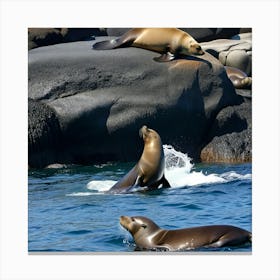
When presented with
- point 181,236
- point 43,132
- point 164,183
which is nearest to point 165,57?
point 43,132

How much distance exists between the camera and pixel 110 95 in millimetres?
13461

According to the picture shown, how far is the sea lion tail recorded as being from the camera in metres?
13.2

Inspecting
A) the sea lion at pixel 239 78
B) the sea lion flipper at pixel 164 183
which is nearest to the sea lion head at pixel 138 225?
the sea lion flipper at pixel 164 183

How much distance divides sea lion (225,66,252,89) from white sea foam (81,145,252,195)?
1920 millimetres

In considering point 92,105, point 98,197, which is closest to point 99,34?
point 92,105

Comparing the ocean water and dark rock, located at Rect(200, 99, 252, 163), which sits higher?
dark rock, located at Rect(200, 99, 252, 163)

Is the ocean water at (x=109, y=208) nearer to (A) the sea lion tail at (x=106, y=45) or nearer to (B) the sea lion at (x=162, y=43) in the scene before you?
(B) the sea lion at (x=162, y=43)

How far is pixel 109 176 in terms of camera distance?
12.1 meters

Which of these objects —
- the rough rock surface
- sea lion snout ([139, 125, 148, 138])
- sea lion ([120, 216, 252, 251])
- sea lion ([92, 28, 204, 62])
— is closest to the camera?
sea lion ([120, 216, 252, 251])

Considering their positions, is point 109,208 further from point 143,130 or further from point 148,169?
point 143,130

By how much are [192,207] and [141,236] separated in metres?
0.94

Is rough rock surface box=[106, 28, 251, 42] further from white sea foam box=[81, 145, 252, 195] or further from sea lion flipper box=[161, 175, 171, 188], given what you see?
sea lion flipper box=[161, 175, 171, 188]

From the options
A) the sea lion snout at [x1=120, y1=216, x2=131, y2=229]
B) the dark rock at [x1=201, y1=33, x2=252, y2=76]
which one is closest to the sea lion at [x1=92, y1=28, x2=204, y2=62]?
the dark rock at [x1=201, y1=33, x2=252, y2=76]

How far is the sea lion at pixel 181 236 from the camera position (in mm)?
9508
